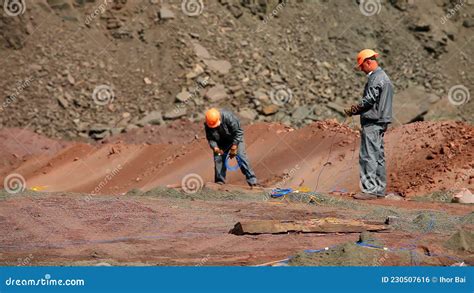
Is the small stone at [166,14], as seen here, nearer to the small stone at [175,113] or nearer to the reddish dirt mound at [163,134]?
the small stone at [175,113]

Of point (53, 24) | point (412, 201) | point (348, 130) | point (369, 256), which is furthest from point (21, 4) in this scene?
point (369, 256)

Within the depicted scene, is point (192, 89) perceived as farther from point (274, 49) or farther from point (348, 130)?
point (348, 130)

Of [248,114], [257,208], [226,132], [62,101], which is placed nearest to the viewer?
[257,208]

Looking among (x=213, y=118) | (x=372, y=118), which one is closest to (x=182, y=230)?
(x=372, y=118)

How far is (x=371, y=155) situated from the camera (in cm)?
1160

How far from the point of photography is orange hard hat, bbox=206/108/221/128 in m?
12.9

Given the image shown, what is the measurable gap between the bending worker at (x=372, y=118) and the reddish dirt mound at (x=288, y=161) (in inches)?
80.5

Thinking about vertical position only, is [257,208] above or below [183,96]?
below

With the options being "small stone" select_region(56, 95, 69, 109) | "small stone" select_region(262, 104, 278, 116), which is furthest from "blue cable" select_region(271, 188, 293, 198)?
"small stone" select_region(56, 95, 69, 109)

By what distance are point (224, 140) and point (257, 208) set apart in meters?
2.86

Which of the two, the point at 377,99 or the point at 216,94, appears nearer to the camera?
the point at 377,99

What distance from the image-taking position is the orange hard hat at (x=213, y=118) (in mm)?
12859

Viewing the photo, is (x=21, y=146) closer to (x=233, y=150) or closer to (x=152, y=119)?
(x=152, y=119)

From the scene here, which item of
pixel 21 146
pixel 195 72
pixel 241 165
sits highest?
pixel 195 72
